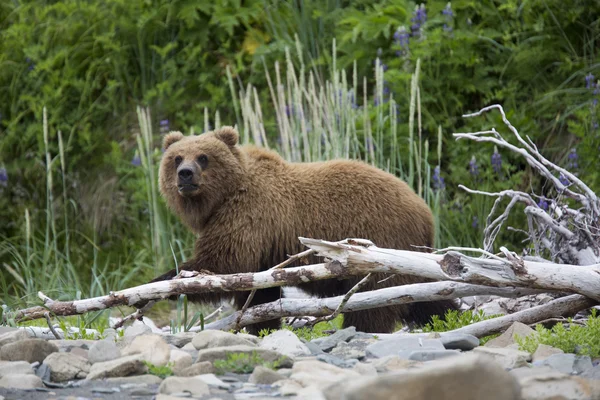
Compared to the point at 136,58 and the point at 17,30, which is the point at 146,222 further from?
the point at 17,30

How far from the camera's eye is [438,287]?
4023 mm

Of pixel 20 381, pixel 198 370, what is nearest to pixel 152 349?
pixel 198 370

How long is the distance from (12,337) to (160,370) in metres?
0.90

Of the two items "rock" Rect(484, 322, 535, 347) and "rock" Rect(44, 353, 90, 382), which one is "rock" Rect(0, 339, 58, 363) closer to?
"rock" Rect(44, 353, 90, 382)

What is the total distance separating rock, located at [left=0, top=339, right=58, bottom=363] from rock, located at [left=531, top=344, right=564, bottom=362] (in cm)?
199

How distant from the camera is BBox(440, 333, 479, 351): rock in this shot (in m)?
3.56

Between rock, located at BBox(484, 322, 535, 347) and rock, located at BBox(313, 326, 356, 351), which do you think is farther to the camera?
rock, located at BBox(484, 322, 535, 347)

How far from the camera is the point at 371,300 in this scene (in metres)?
4.13

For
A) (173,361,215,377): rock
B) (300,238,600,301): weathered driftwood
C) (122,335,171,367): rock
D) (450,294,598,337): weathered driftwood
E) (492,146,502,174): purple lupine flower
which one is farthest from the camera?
(492,146,502,174): purple lupine flower

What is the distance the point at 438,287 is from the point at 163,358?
4.89 ft

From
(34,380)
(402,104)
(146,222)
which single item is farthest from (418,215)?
(146,222)

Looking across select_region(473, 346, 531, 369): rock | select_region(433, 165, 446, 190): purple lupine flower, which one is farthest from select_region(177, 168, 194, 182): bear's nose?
select_region(433, 165, 446, 190): purple lupine flower

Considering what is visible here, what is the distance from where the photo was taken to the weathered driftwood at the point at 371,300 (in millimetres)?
4027

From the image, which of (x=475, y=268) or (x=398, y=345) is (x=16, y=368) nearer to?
(x=398, y=345)
